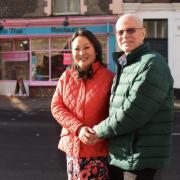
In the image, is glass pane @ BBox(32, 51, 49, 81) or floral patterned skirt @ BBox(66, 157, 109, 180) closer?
floral patterned skirt @ BBox(66, 157, 109, 180)

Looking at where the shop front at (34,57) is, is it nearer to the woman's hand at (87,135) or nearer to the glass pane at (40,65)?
the glass pane at (40,65)

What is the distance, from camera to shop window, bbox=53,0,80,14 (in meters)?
22.4

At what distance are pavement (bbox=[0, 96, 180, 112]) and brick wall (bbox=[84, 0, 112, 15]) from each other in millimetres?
4428

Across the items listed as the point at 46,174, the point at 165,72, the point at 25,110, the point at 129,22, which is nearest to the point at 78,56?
the point at 129,22

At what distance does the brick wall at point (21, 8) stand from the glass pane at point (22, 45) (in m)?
1.16

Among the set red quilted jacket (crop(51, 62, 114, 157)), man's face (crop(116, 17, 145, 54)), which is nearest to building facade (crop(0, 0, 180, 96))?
red quilted jacket (crop(51, 62, 114, 157))

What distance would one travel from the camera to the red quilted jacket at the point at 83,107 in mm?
3250

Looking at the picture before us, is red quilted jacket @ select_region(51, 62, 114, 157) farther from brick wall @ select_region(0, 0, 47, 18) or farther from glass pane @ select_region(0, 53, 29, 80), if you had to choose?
glass pane @ select_region(0, 53, 29, 80)

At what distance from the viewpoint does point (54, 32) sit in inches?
865

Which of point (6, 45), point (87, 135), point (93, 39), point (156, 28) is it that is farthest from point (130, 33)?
point (6, 45)

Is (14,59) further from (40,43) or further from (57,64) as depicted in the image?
(57,64)

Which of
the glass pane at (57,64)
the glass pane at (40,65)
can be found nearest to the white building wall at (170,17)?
the glass pane at (57,64)

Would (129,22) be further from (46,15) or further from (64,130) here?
(46,15)

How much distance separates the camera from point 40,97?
73.0 feet
